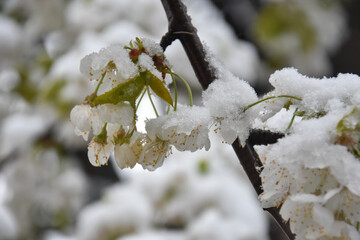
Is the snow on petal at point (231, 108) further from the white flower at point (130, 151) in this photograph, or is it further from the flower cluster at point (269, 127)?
the white flower at point (130, 151)

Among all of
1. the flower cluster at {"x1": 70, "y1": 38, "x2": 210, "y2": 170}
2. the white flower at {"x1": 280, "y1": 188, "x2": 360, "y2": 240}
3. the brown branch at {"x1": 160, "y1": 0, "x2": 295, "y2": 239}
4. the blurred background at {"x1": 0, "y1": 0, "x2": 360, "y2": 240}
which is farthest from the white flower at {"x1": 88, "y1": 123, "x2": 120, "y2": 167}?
the blurred background at {"x1": 0, "y1": 0, "x2": 360, "y2": 240}

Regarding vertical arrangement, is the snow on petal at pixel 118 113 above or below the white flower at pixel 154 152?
above

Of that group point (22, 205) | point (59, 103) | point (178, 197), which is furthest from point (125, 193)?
point (22, 205)

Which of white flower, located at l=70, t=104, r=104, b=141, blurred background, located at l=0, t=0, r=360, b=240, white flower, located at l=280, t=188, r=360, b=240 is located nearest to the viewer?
white flower, located at l=280, t=188, r=360, b=240

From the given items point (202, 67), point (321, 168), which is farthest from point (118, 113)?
point (321, 168)

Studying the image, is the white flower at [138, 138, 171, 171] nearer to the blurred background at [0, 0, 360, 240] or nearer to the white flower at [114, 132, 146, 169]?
the white flower at [114, 132, 146, 169]

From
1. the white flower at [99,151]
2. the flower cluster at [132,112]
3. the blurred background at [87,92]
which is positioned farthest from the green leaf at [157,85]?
the blurred background at [87,92]

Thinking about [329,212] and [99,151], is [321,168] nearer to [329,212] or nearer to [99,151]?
[329,212]
